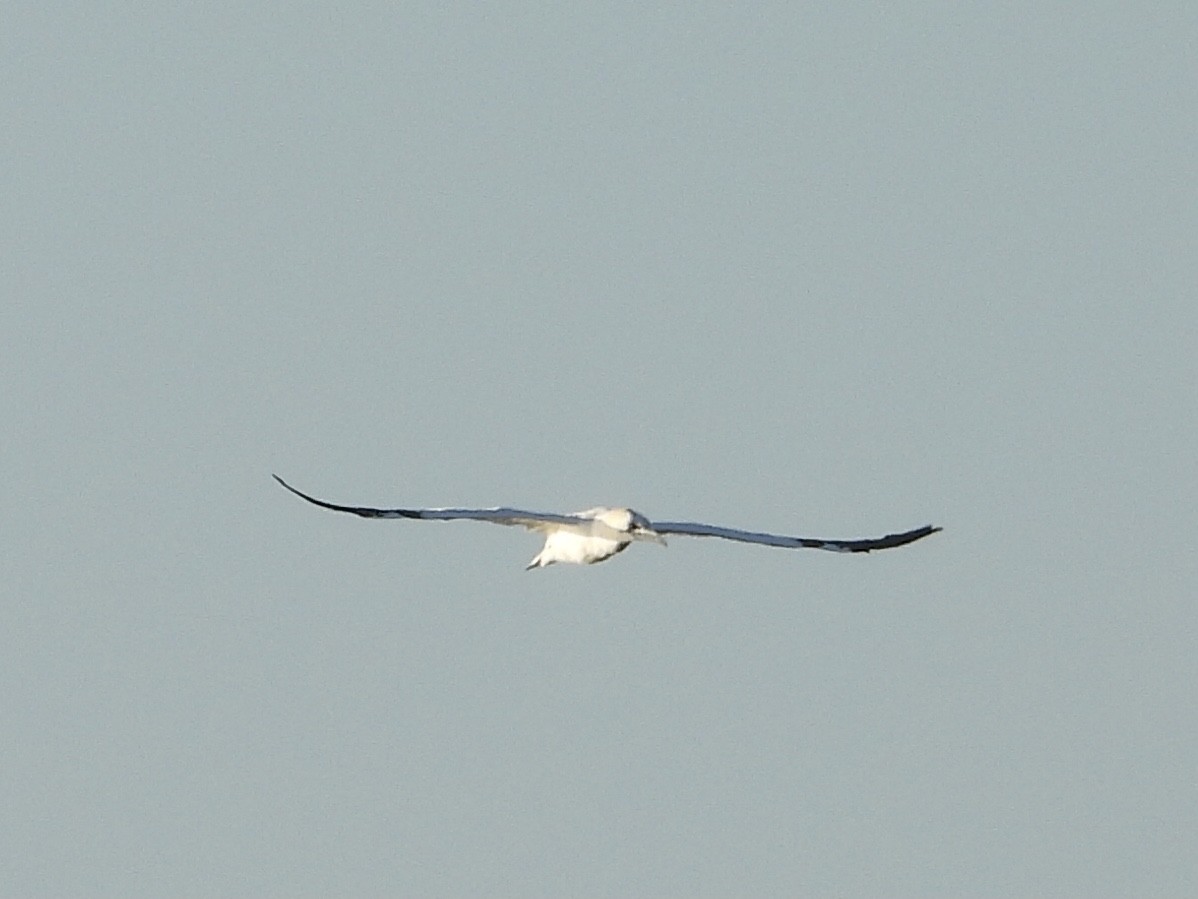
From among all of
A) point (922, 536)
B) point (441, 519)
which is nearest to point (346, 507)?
point (441, 519)

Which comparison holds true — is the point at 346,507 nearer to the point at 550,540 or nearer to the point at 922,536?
the point at 550,540

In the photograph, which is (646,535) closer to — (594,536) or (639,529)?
(639,529)

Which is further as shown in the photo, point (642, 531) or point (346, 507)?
point (346, 507)

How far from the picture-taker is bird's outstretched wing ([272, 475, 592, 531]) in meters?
62.6

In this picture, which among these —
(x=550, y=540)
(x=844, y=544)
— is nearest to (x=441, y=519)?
(x=550, y=540)

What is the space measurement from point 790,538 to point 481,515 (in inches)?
→ 276

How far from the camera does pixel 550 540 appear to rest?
64.3 metres

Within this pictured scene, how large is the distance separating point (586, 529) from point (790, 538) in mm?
6481

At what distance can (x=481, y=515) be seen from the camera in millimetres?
63656

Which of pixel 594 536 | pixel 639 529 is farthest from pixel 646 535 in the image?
pixel 594 536

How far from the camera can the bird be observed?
201 feet

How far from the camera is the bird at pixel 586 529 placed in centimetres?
6141

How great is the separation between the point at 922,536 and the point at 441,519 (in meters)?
9.67

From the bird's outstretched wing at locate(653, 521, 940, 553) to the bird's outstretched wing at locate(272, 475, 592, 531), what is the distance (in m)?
2.19
